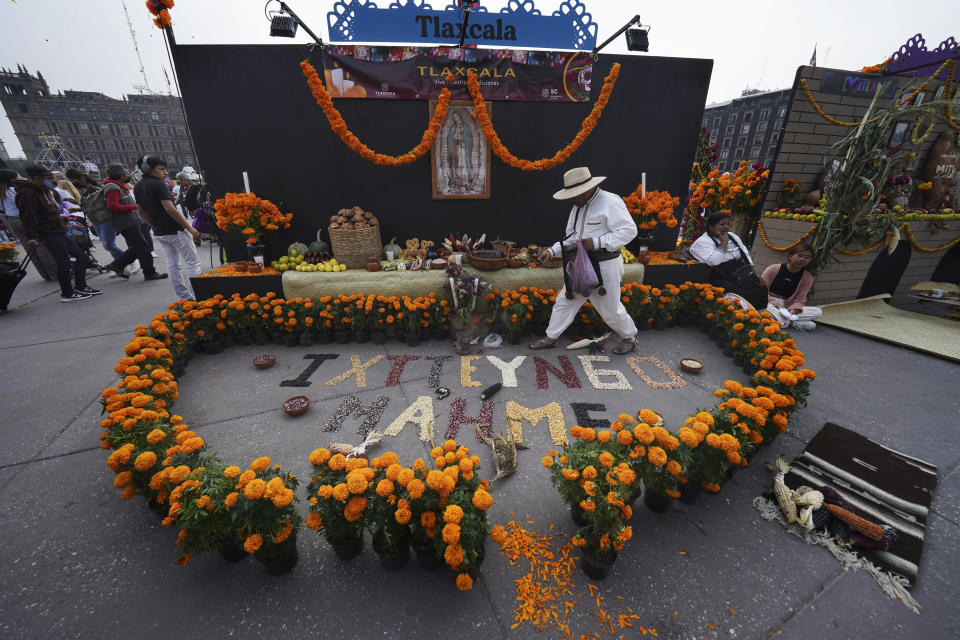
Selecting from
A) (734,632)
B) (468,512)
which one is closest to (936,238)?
(734,632)

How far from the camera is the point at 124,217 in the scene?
7578 mm

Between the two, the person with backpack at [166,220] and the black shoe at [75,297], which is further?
the black shoe at [75,297]

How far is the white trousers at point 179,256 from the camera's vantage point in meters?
6.13

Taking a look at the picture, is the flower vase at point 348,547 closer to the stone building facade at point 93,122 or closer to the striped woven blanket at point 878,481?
the striped woven blanket at point 878,481

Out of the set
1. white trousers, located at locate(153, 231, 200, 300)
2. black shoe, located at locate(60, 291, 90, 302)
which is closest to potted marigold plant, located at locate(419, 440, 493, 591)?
white trousers, located at locate(153, 231, 200, 300)

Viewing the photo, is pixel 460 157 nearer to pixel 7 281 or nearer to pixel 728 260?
pixel 728 260

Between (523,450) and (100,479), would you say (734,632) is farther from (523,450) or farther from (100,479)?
(100,479)

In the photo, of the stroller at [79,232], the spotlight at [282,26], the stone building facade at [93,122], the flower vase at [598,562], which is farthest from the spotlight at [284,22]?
the stone building facade at [93,122]

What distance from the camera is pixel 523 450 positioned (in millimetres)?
3264

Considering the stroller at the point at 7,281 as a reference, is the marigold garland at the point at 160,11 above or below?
above

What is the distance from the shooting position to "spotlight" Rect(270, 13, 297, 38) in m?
4.80

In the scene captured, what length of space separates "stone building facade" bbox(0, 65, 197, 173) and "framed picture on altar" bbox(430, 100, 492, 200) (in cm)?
8857

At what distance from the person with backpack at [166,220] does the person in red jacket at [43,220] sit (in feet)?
7.99

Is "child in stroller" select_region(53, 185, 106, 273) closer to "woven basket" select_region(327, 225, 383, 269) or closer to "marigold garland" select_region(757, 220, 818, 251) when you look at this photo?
"woven basket" select_region(327, 225, 383, 269)
